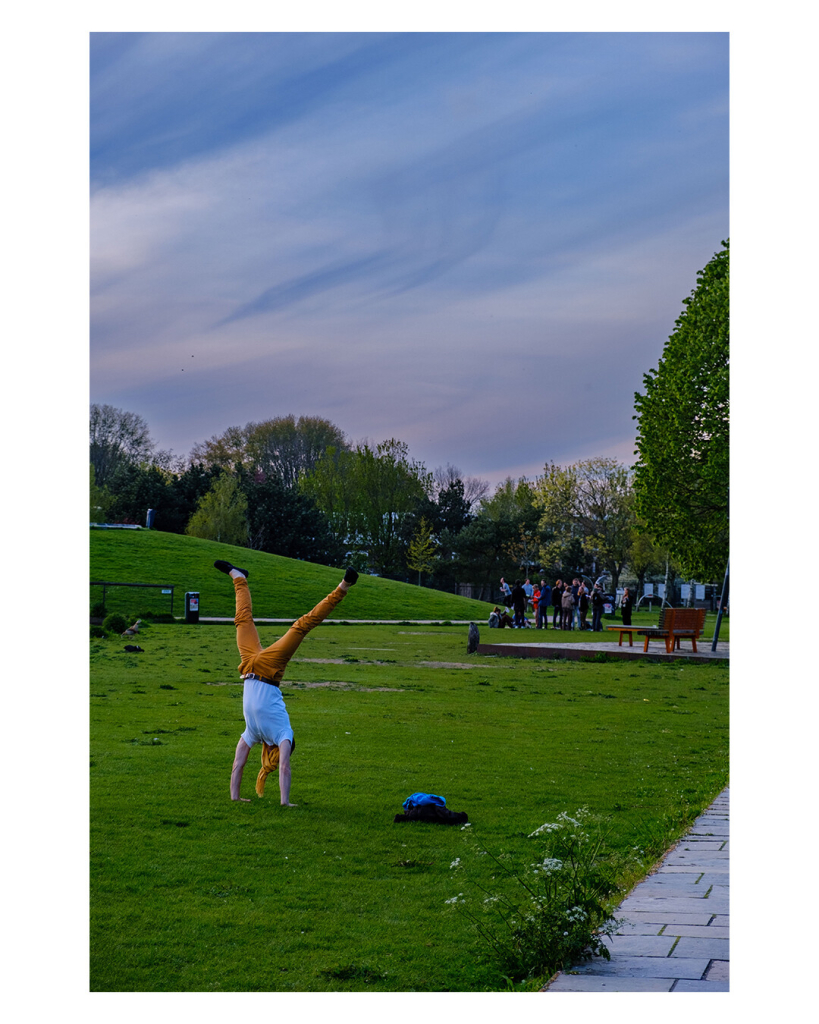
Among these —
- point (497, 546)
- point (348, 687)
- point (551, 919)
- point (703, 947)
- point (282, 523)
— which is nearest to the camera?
point (703, 947)

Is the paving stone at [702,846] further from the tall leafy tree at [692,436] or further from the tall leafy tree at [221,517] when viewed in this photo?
the tall leafy tree at [221,517]

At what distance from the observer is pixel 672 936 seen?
492cm

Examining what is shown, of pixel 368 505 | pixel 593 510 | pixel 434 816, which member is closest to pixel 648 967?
pixel 434 816

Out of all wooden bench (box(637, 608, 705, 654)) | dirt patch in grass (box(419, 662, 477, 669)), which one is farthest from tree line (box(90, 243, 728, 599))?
dirt patch in grass (box(419, 662, 477, 669))

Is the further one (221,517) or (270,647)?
(221,517)

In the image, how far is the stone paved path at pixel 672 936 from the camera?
14.1ft

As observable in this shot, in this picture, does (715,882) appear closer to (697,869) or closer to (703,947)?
(697,869)

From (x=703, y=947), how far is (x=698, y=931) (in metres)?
0.28

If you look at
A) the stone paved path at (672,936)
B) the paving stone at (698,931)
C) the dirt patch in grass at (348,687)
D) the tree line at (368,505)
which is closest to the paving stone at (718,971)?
the stone paved path at (672,936)

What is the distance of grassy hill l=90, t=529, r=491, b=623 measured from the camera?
4153 centimetres

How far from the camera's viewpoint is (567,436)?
194 feet

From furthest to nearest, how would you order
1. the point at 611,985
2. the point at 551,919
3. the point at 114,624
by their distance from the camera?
1. the point at 114,624
2. the point at 551,919
3. the point at 611,985

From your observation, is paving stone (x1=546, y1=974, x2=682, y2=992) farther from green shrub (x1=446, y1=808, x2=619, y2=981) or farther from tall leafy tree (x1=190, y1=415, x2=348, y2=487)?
tall leafy tree (x1=190, y1=415, x2=348, y2=487)

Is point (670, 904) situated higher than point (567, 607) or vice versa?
point (670, 904)
